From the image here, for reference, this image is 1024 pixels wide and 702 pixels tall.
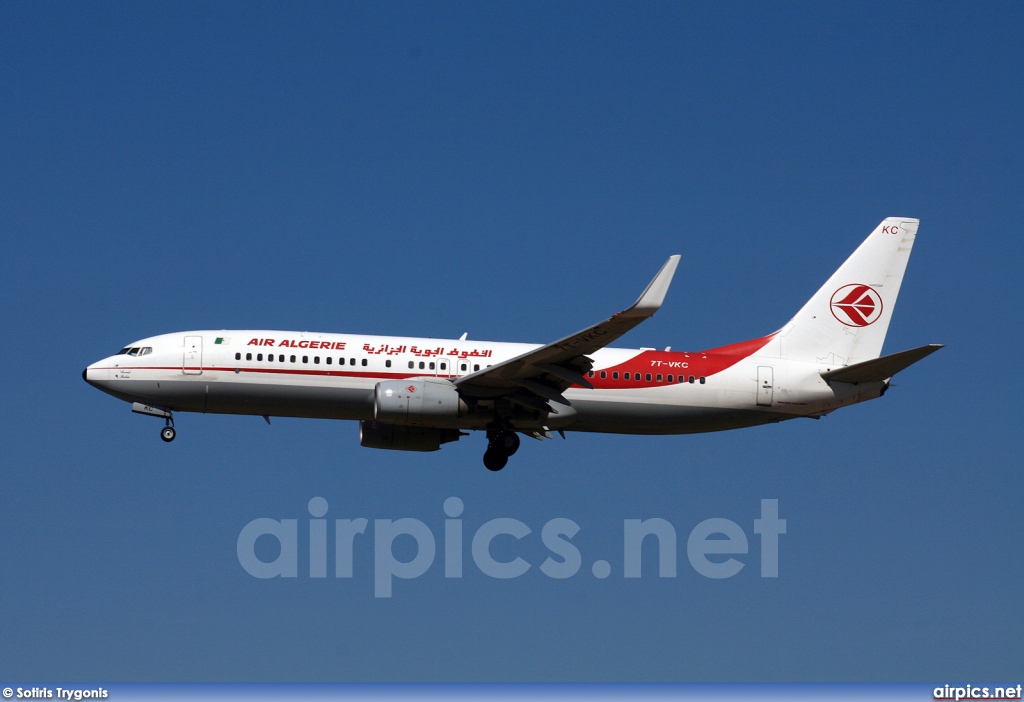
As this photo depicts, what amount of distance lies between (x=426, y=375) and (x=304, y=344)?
12.9 feet

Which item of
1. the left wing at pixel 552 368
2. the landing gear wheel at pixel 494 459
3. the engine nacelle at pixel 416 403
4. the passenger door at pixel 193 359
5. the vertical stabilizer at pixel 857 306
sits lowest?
the landing gear wheel at pixel 494 459

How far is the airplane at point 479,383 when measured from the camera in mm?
40188

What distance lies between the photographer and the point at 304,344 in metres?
40.9

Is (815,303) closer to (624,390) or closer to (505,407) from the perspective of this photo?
(624,390)

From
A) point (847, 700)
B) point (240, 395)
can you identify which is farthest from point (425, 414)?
point (847, 700)

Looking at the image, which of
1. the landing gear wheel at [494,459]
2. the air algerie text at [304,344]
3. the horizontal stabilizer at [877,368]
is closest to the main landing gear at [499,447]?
the landing gear wheel at [494,459]

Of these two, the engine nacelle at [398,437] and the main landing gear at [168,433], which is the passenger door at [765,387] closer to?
the engine nacelle at [398,437]

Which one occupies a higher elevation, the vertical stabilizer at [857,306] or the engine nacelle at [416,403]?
the vertical stabilizer at [857,306]

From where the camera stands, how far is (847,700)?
29922 mm

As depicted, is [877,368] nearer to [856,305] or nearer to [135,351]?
[856,305]

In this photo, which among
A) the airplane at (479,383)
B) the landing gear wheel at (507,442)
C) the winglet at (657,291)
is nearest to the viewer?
the winglet at (657,291)

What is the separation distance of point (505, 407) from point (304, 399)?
6.24 metres

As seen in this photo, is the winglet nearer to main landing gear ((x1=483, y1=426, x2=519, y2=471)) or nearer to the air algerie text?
main landing gear ((x1=483, y1=426, x2=519, y2=471))

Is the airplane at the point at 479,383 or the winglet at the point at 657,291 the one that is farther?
the airplane at the point at 479,383
